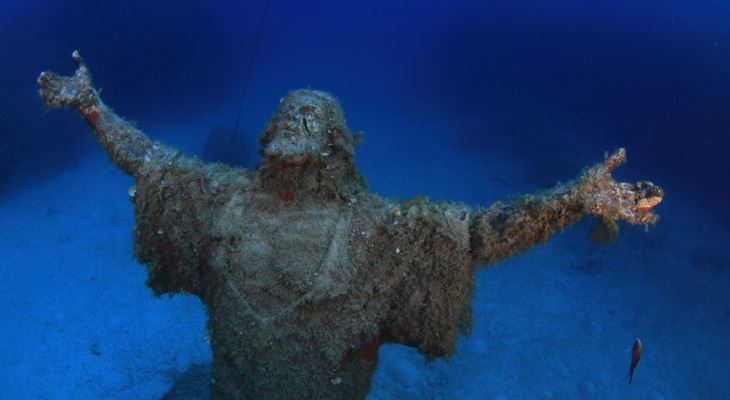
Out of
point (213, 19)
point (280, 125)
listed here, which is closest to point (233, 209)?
point (280, 125)

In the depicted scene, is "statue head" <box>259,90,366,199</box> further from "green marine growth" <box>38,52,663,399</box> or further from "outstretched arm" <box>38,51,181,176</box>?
"outstretched arm" <box>38,51,181,176</box>

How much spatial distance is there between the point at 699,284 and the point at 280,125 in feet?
49.4

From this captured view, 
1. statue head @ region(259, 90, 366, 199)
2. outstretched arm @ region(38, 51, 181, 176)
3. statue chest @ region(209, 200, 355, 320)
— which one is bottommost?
statue chest @ region(209, 200, 355, 320)

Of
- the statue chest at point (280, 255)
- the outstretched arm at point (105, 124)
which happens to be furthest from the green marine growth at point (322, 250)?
the outstretched arm at point (105, 124)

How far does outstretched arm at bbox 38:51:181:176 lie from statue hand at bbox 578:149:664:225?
11.2ft

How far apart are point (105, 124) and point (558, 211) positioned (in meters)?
4.02

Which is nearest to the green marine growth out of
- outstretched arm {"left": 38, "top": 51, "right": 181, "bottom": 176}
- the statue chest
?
the statue chest

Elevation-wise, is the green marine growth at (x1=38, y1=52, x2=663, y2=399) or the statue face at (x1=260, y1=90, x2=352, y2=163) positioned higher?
the statue face at (x1=260, y1=90, x2=352, y2=163)

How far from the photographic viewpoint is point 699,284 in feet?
45.7

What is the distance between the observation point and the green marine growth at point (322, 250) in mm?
3598

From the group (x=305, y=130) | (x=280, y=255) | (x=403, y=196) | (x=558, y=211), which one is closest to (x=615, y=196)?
(x=558, y=211)

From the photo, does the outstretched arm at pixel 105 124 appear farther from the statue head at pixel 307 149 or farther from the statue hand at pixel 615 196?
the statue hand at pixel 615 196

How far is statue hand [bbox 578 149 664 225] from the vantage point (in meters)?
3.24

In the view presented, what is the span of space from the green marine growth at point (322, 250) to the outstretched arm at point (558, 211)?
0.04ft
